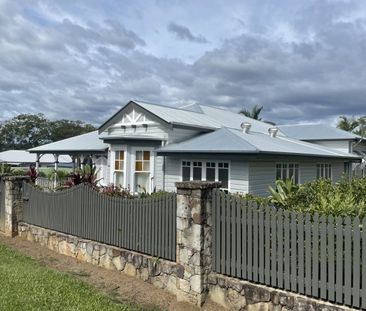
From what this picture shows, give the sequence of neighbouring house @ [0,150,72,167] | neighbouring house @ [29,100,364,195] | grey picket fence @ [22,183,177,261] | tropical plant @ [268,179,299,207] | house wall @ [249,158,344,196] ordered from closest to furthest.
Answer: tropical plant @ [268,179,299,207]
grey picket fence @ [22,183,177,261]
house wall @ [249,158,344,196]
neighbouring house @ [29,100,364,195]
neighbouring house @ [0,150,72,167]

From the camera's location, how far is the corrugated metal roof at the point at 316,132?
1171 inches

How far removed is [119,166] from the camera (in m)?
17.3

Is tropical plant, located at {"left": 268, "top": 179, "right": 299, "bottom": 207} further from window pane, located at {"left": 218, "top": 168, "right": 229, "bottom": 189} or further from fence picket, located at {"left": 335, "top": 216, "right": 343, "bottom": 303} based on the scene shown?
window pane, located at {"left": 218, "top": 168, "right": 229, "bottom": 189}

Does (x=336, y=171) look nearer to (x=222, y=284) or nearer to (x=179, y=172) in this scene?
(x=179, y=172)

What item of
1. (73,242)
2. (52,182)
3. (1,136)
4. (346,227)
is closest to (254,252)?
(346,227)

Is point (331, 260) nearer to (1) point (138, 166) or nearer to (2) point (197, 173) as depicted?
(2) point (197, 173)

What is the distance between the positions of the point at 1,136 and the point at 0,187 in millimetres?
90752

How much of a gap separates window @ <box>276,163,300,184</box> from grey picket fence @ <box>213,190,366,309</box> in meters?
9.86

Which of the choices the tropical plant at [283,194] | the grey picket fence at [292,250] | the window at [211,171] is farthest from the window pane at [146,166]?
the grey picket fence at [292,250]

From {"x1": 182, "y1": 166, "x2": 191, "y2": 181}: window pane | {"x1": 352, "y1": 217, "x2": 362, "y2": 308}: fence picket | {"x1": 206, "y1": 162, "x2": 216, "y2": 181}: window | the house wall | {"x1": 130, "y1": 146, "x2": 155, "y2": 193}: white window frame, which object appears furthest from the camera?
{"x1": 130, "y1": 146, "x2": 155, "y2": 193}: white window frame

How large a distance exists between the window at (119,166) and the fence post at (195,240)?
420 inches

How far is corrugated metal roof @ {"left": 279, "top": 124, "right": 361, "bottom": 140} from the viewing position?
29734 millimetres

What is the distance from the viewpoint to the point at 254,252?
6152 mm

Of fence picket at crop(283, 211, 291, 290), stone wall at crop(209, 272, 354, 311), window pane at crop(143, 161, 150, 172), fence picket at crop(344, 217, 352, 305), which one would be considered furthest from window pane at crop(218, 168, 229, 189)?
fence picket at crop(344, 217, 352, 305)
